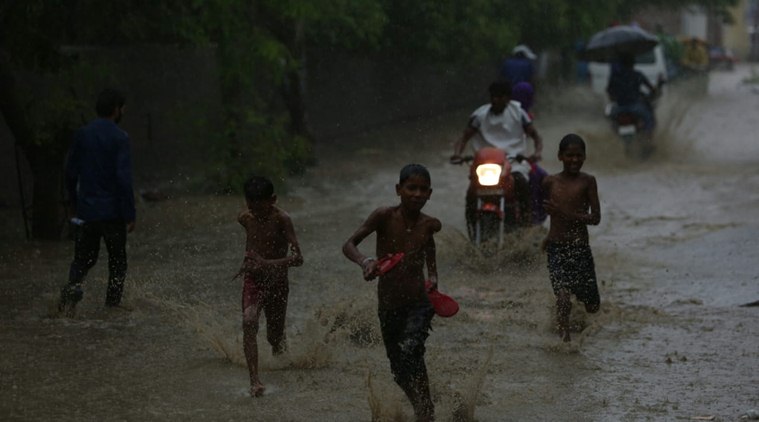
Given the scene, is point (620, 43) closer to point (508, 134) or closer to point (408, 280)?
point (508, 134)

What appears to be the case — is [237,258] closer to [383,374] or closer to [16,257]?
[16,257]

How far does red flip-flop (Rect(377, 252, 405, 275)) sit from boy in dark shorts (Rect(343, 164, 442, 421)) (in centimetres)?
10

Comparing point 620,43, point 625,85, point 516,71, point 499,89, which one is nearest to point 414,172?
point 499,89

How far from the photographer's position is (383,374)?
705cm

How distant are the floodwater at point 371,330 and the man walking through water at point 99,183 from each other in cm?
45

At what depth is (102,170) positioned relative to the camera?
8711 mm

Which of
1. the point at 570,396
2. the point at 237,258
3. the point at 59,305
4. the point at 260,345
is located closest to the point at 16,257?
the point at 237,258

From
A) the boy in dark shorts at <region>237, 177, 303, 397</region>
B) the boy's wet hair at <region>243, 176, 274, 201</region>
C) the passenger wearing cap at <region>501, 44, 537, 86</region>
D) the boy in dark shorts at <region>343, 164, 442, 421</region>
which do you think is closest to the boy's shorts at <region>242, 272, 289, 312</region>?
the boy in dark shorts at <region>237, 177, 303, 397</region>

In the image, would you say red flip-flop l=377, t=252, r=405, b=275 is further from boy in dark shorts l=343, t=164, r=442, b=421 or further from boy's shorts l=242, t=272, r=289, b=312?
boy's shorts l=242, t=272, r=289, b=312

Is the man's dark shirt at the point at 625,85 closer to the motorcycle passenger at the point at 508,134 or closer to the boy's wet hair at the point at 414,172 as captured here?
the motorcycle passenger at the point at 508,134

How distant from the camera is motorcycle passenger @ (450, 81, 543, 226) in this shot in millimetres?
11211

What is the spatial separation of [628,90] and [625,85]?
0.09 meters

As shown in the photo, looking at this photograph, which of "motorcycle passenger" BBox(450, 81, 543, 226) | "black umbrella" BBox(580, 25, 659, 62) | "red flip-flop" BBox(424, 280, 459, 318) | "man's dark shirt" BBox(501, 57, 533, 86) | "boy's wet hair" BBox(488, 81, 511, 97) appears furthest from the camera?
"man's dark shirt" BBox(501, 57, 533, 86)

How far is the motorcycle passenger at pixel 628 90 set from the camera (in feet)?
61.4
